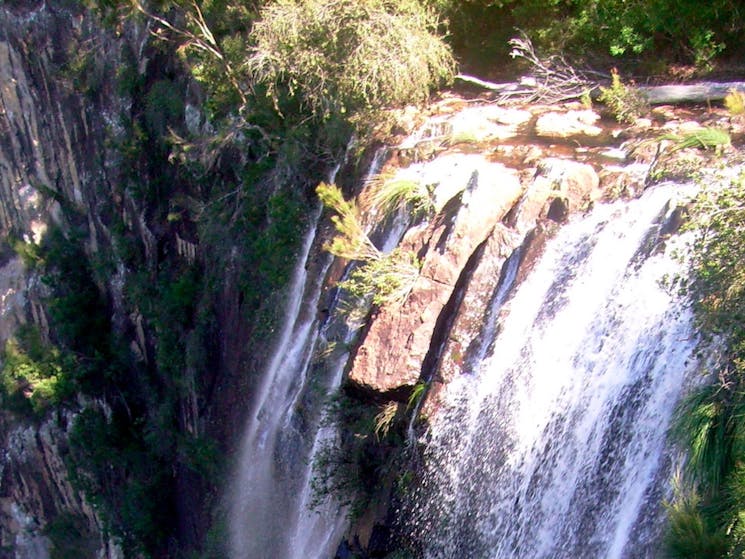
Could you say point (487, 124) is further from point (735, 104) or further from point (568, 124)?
point (735, 104)

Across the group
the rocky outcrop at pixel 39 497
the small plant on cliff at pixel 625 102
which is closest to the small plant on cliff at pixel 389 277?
the small plant on cliff at pixel 625 102

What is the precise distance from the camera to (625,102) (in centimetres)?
888

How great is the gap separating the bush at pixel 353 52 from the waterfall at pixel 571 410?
11.2ft

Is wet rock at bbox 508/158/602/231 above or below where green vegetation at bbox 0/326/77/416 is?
above

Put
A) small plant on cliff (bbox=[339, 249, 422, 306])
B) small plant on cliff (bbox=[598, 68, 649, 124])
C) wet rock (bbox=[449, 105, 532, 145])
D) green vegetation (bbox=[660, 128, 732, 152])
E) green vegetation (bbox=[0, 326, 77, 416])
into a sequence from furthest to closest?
green vegetation (bbox=[0, 326, 77, 416]) < wet rock (bbox=[449, 105, 532, 145]) < small plant on cliff (bbox=[598, 68, 649, 124]) < small plant on cliff (bbox=[339, 249, 422, 306]) < green vegetation (bbox=[660, 128, 732, 152])

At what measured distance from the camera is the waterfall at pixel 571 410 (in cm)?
577

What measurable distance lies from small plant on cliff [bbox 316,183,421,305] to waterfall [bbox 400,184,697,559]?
41.1 inches

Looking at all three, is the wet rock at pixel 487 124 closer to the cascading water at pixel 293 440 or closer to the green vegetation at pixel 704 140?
the cascading water at pixel 293 440

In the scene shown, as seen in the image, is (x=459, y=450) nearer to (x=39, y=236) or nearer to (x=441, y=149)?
(x=441, y=149)

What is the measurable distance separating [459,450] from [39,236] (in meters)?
15.0

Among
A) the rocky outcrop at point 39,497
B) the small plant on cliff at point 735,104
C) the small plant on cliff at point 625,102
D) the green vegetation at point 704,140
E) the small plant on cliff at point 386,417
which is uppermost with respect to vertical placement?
the small plant on cliff at point 625,102

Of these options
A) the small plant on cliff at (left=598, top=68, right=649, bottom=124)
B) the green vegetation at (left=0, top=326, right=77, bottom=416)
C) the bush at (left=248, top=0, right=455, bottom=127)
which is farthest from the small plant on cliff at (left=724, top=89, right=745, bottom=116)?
the green vegetation at (left=0, top=326, right=77, bottom=416)

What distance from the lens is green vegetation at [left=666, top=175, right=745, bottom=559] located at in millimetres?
5035

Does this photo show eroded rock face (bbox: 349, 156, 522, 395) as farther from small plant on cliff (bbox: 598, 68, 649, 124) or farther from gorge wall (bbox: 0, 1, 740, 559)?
small plant on cliff (bbox: 598, 68, 649, 124)
